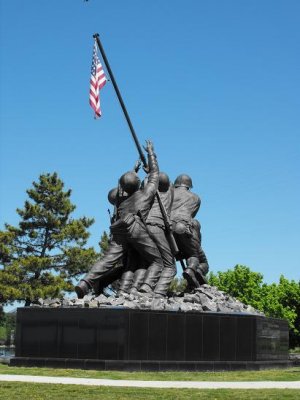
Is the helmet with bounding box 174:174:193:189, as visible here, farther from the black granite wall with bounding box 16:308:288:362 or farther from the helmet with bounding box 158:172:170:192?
the black granite wall with bounding box 16:308:288:362

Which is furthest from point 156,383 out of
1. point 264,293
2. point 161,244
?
point 264,293

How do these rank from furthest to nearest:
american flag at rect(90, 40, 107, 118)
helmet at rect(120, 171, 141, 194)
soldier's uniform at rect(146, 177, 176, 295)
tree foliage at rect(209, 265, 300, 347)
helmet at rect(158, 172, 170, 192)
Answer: tree foliage at rect(209, 265, 300, 347)
helmet at rect(158, 172, 170, 192)
american flag at rect(90, 40, 107, 118)
helmet at rect(120, 171, 141, 194)
soldier's uniform at rect(146, 177, 176, 295)

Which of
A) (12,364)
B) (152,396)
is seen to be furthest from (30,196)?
(152,396)

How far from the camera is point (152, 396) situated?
10531mm

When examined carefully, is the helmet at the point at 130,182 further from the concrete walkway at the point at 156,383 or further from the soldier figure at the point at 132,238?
the concrete walkway at the point at 156,383

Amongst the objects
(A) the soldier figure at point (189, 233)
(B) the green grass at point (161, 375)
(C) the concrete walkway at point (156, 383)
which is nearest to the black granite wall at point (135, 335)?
(B) the green grass at point (161, 375)

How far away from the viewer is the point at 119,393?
1086cm

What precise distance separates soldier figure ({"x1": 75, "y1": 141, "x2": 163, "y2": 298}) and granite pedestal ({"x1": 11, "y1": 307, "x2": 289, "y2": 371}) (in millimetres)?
1641

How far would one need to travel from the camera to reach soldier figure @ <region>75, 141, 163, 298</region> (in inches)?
698

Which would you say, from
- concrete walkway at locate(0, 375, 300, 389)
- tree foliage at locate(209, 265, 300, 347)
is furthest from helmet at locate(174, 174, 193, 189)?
tree foliage at locate(209, 265, 300, 347)

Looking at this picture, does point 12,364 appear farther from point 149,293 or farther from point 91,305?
point 149,293

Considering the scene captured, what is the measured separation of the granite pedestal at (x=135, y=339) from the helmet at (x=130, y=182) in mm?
3881

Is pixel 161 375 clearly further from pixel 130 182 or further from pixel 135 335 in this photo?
pixel 130 182

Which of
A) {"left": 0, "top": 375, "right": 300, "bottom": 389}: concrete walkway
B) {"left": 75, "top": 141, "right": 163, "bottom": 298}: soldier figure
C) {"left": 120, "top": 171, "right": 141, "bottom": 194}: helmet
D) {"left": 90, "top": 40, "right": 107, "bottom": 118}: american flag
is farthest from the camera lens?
{"left": 90, "top": 40, "right": 107, "bottom": 118}: american flag
